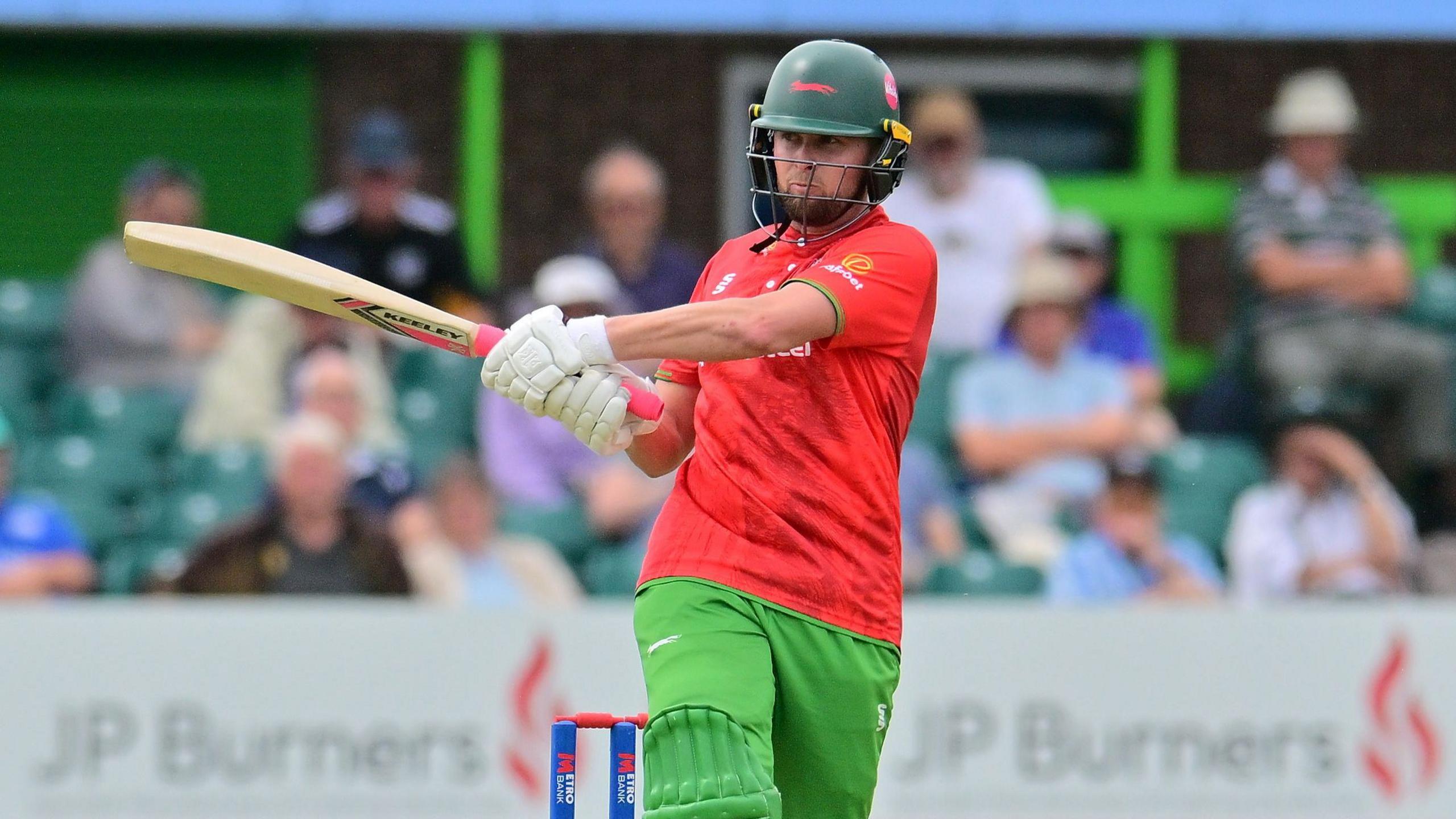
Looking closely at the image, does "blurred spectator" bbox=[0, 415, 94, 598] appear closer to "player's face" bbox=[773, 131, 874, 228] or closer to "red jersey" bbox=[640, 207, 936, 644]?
"red jersey" bbox=[640, 207, 936, 644]

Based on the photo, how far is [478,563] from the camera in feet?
25.6

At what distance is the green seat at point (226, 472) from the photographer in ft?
26.3

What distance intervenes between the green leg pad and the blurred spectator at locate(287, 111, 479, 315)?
495 cm

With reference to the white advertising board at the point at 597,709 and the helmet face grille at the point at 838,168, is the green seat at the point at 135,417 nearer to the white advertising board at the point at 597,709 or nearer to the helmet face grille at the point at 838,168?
the white advertising board at the point at 597,709

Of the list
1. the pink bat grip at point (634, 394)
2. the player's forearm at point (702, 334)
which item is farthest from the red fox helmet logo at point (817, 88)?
the pink bat grip at point (634, 394)

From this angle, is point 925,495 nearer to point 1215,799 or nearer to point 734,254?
point 1215,799

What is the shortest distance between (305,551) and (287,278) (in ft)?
12.4

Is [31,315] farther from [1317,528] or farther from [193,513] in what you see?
[1317,528]

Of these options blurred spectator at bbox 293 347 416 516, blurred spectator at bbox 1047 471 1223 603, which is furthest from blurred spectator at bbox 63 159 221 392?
blurred spectator at bbox 1047 471 1223 603

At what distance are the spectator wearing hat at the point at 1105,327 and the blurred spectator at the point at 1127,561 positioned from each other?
2.35ft

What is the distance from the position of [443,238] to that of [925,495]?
2295 millimetres

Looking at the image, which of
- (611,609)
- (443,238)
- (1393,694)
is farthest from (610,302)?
(1393,694)

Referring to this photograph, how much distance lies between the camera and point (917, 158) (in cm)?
891

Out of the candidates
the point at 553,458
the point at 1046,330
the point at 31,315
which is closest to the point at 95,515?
the point at 31,315
